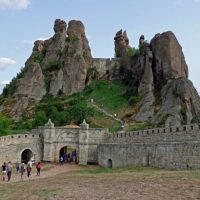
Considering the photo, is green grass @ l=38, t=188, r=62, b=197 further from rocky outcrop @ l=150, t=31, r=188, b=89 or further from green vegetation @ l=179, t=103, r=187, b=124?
rocky outcrop @ l=150, t=31, r=188, b=89

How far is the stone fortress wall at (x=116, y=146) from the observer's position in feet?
92.2

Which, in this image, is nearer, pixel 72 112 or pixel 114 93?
pixel 72 112

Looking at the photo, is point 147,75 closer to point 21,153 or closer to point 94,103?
point 94,103

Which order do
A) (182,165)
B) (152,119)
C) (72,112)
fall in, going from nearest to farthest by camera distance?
(182,165)
(152,119)
(72,112)

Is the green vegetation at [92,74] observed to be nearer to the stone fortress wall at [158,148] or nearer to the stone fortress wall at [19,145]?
the stone fortress wall at [19,145]

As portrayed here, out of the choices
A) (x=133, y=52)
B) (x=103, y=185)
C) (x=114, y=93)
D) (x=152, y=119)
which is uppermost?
(x=133, y=52)

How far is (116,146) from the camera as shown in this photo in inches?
1565

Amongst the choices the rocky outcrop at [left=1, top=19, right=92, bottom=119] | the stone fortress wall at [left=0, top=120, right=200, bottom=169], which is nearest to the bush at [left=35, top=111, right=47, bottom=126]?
the rocky outcrop at [left=1, top=19, right=92, bottom=119]

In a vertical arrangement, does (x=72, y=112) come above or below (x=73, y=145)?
above

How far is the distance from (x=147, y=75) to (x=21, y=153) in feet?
90.7

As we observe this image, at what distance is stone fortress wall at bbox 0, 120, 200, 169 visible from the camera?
28.1m

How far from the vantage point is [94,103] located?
71.9m

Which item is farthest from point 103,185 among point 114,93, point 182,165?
point 114,93

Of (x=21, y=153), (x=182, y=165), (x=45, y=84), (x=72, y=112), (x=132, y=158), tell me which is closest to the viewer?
(x=182, y=165)
